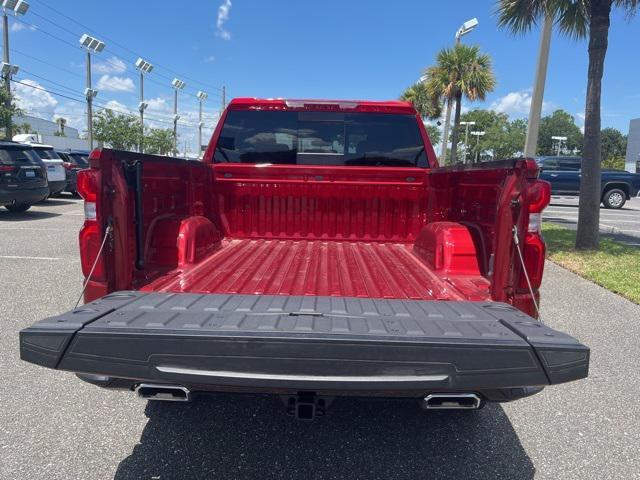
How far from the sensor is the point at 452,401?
85.2 inches

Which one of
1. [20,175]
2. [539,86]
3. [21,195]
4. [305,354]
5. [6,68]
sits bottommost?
[305,354]

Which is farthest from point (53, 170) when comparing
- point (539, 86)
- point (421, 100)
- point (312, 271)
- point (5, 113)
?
point (421, 100)

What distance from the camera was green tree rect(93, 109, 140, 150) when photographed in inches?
1797

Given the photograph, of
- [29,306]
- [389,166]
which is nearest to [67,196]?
[29,306]

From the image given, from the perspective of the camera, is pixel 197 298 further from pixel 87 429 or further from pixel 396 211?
pixel 396 211

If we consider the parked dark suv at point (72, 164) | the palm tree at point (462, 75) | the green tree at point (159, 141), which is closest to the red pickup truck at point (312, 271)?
the parked dark suv at point (72, 164)

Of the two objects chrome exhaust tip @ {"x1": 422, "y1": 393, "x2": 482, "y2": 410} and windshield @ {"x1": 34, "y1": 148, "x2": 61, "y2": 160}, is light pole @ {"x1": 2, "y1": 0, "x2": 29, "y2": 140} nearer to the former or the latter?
windshield @ {"x1": 34, "y1": 148, "x2": 61, "y2": 160}

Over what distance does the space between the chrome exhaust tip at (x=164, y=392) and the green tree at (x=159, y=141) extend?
5527cm

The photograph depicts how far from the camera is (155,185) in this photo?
325 centimetres

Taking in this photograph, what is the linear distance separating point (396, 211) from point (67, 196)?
62.5 ft

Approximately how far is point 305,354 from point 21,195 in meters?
12.6

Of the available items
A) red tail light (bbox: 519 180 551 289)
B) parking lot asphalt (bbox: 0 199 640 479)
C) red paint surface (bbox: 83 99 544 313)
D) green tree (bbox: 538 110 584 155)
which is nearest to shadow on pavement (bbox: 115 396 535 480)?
parking lot asphalt (bbox: 0 199 640 479)

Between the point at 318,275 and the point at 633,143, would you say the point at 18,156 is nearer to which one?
the point at 318,275

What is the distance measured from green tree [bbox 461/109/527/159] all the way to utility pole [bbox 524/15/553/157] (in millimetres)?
71846
